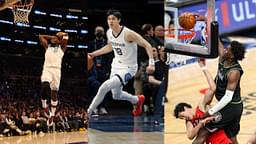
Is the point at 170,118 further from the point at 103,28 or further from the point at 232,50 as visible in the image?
the point at 232,50

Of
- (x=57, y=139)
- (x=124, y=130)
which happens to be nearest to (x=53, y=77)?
(x=57, y=139)

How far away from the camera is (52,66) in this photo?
24.1 ft

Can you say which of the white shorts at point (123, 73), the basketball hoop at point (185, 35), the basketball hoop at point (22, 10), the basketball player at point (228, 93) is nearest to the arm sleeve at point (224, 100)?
the basketball player at point (228, 93)

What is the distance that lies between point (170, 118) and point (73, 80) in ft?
8.28

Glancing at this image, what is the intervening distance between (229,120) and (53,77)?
2608 mm

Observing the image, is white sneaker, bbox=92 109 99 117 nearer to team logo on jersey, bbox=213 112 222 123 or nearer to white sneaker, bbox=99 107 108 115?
white sneaker, bbox=99 107 108 115

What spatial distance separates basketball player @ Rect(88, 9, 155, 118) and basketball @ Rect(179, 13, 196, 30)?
1.28 m

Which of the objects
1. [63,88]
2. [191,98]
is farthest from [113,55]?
[191,98]

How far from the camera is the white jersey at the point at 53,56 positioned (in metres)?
7.28

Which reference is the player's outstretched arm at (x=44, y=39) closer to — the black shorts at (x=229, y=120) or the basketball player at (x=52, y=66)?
the basketball player at (x=52, y=66)

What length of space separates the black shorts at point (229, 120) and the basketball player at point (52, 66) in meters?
2.41

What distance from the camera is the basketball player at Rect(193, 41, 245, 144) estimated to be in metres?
5.71

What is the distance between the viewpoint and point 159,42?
8961mm

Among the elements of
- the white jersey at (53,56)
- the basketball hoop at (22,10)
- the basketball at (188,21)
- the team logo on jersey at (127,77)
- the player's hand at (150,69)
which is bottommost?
the team logo on jersey at (127,77)
